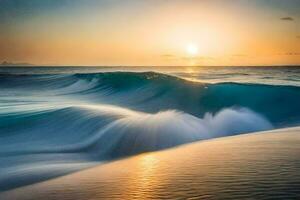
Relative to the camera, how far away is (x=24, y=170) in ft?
18.1

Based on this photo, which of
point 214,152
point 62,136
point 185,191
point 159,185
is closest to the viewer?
point 185,191

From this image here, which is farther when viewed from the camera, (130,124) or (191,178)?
(130,124)

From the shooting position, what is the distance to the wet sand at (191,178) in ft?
12.8

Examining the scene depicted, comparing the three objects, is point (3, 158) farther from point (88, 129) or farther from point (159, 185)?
point (159, 185)

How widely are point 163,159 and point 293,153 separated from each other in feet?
5.42

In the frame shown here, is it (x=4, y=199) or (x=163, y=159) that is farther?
(x=163, y=159)

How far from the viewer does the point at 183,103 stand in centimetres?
1384

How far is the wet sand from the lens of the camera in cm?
391

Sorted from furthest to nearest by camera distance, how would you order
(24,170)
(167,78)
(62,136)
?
(167,78), (62,136), (24,170)

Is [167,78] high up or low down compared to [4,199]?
up

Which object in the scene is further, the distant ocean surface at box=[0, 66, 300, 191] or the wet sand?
the distant ocean surface at box=[0, 66, 300, 191]

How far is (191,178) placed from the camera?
4.46m

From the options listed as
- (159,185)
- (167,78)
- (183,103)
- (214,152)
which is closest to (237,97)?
(183,103)

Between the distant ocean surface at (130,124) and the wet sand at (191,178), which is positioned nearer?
the wet sand at (191,178)
